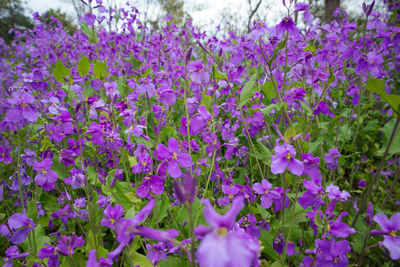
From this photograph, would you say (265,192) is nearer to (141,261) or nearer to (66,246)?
(141,261)

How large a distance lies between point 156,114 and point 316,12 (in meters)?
11.8

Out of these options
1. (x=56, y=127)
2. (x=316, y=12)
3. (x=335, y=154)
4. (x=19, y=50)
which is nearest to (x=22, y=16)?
(x=19, y=50)

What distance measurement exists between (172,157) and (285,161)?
542 millimetres

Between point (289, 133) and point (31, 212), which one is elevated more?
point (289, 133)

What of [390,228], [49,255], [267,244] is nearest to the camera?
[390,228]

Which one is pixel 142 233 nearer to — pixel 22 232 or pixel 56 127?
pixel 22 232

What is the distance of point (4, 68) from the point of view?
21.6 feet

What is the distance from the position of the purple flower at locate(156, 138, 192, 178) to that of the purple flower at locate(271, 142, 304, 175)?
0.42 m

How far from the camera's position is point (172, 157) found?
4.31 feet

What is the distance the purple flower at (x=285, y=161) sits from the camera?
1143mm

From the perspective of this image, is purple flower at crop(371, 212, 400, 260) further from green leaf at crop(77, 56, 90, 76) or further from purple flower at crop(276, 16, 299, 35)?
green leaf at crop(77, 56, 90, 76)

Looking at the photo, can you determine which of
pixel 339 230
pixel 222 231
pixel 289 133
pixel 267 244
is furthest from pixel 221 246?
pixel 267 244

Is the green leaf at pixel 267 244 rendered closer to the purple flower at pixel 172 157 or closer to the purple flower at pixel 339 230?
the purple flower at pixel 339 230

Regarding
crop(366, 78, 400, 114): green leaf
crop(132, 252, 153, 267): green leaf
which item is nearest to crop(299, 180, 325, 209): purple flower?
crop(366, 78, 400, 114): green leaf
